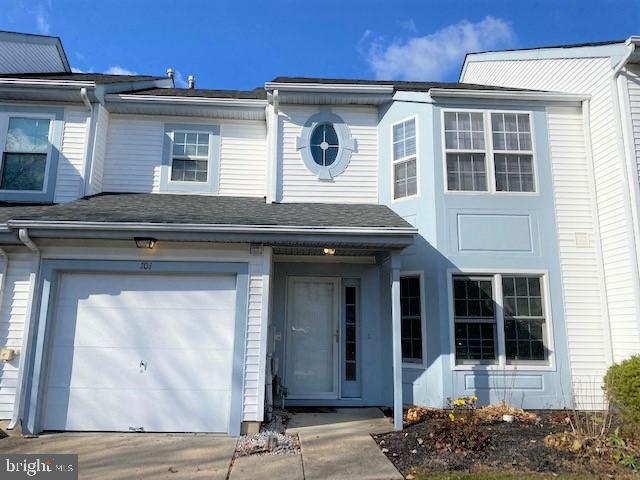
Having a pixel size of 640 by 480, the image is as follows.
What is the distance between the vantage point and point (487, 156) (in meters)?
7.29

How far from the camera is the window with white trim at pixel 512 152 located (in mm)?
7270

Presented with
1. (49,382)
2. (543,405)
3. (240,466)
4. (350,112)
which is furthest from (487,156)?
(49,382)

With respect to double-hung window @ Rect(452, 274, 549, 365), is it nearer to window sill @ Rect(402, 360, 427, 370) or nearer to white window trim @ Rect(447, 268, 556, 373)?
white window trim @ Rect(447, 268, 556, 373)

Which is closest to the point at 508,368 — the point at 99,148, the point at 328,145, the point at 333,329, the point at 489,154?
the point at 333,329

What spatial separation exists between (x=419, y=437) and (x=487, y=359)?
6.78 feet

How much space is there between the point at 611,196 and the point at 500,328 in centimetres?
277

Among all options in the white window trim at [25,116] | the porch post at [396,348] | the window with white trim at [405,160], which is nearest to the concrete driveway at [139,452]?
the porch post at [396,348]

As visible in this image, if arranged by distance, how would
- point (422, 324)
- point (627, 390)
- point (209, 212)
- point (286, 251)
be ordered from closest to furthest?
point (627, 390) → point (209, 212) → point (422, 324) → point (286, 251)

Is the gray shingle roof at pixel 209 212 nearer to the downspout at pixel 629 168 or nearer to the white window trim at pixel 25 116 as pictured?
the white window trim at pixel 25 116

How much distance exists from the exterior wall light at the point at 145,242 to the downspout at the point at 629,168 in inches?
274

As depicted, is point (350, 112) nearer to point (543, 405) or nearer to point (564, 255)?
point (564, 255)

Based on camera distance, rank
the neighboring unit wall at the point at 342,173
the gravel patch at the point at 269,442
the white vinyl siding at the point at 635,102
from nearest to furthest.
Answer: the gravel patch at the point at 269,442 → the white vinyl siding at the point at 635,102 → the neighboring unit wall at the point at 342,173

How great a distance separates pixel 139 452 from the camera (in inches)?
196

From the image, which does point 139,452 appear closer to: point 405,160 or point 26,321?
point 26,321
